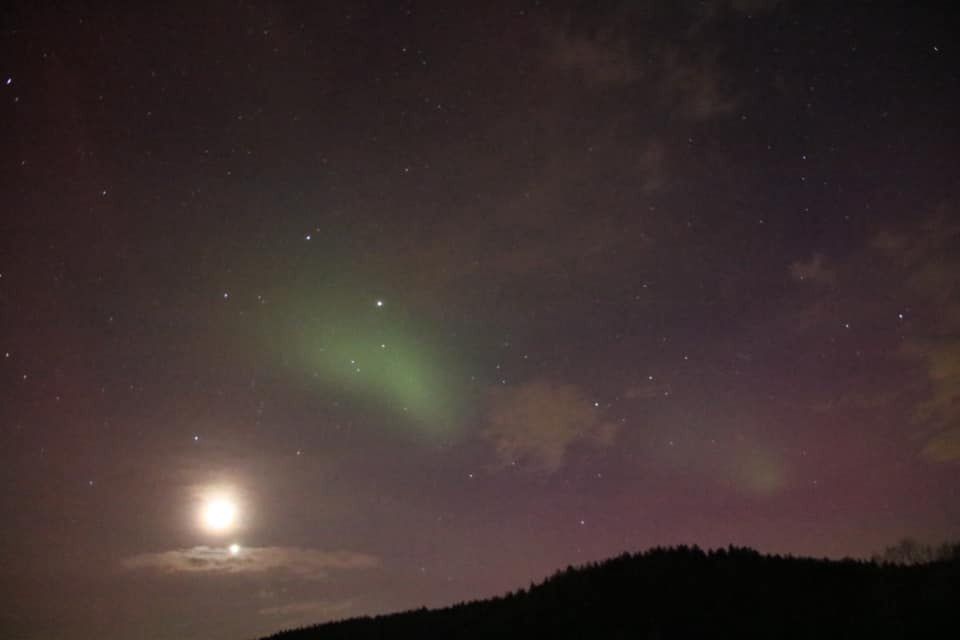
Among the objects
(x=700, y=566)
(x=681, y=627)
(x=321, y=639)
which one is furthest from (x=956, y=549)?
(x=321, y=639)

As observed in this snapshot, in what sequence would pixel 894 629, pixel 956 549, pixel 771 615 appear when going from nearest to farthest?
pixel 894 629, pixel 771 615, pixel 956 549

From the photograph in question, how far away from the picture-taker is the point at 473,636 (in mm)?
15164

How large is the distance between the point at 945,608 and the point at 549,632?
757 cm

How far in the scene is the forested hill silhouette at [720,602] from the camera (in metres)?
10.5

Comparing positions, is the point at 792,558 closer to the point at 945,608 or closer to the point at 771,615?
the point at 771,615

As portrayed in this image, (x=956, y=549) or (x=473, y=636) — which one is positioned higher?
(x=956, y=549)

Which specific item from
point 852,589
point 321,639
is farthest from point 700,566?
point 321,639

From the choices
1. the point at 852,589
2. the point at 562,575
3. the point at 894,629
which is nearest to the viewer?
the point at 894,629

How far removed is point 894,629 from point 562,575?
30.5ft

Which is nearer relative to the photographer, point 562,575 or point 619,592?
point 619,592

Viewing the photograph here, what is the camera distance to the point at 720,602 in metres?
12.7

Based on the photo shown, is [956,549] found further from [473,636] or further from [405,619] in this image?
[405,619]

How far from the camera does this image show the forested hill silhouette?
10.5 m

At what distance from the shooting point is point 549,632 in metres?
13.6
